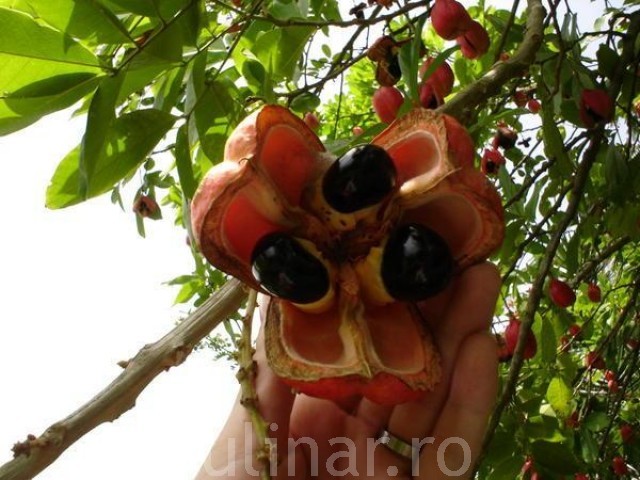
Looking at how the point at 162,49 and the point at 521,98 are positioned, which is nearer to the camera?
the point at 162,49

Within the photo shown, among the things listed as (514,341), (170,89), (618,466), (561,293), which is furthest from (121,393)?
(618,466)

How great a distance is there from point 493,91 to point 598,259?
1316 mm

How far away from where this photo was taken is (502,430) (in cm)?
186

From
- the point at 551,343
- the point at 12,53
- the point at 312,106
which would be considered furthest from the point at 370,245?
the point at 551,343

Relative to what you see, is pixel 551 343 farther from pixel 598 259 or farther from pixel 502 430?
pixel 598 259

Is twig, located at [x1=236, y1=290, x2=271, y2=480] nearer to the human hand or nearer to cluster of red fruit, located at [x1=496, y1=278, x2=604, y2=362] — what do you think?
the human hand

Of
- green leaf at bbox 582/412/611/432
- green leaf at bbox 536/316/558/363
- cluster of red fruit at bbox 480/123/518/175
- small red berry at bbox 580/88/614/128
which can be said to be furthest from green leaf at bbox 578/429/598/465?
small red berry at bbox 580/88/614/128

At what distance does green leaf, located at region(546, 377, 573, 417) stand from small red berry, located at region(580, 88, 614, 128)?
877 mm

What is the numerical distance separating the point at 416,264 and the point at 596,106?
110 centimetres

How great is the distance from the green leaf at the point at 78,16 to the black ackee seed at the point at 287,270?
42 centimetres

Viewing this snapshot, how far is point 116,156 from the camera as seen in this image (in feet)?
3.67

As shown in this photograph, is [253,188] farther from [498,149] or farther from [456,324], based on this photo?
[498,149]

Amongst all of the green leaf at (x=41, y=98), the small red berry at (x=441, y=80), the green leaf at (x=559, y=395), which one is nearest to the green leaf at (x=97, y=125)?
the green leaf at (x=41, y=98)

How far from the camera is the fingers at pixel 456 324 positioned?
1.00m
